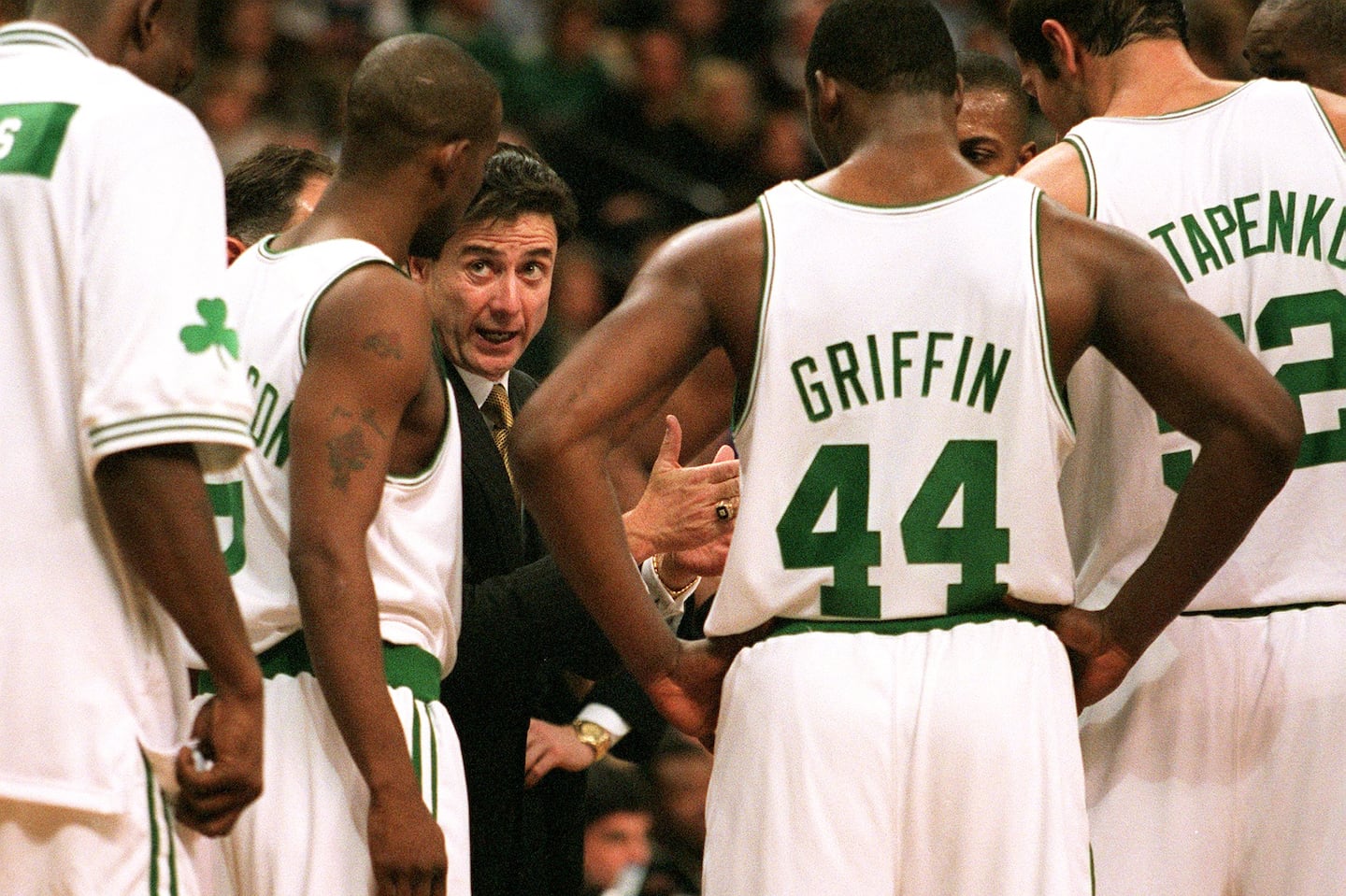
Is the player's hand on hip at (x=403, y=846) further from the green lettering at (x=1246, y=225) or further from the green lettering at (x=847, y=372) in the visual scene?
the green lettering at (x=1246, y=225)

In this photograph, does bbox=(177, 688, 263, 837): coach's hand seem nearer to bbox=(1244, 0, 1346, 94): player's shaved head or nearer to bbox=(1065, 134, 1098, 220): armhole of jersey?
bbox=(1065, 134, 1098, 220): armhole of jersey

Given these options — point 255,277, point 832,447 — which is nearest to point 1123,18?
point 832,447

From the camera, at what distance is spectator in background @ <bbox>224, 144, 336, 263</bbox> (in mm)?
4434

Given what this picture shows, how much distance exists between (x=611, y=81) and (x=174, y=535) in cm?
798

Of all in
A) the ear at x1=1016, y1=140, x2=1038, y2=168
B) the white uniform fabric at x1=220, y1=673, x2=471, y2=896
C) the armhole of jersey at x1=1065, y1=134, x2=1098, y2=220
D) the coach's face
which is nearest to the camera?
the white uniform fabric at x1=220, y1=673, x2=471, y2=896

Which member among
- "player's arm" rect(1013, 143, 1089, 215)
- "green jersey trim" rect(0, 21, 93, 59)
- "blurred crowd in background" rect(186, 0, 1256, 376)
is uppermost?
"blurred crowd in background" rect(186, 0, 1256, 376)

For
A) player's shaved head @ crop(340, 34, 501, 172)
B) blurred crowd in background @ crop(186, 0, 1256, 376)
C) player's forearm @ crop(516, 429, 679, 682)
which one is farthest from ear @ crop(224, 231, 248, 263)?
blurred crowd in background @ crop(186, 0, 1256, 376)

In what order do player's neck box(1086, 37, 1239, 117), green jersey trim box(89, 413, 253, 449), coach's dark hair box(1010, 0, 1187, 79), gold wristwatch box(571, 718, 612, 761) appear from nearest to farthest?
green jersey trim box(89, 413, 253, 449), player's neck box(1086, 37, 1239, 117), coach's dark hair box(1010, 0, 1187, 79), gold wristwatch box(571, 718, 612, 761)

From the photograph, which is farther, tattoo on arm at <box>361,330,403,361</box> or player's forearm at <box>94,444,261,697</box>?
tattoo on arm at <box>361,330,403,361</box>

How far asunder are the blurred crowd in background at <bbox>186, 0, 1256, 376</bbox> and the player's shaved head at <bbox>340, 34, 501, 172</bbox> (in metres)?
5.37

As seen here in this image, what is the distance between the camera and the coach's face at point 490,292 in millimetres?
4691

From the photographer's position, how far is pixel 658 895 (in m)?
6.43

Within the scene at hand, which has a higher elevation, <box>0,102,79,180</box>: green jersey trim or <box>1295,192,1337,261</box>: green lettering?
<box>0,102,79,180</box>: green jersey trim

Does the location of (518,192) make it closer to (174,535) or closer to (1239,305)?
(1239,305)
